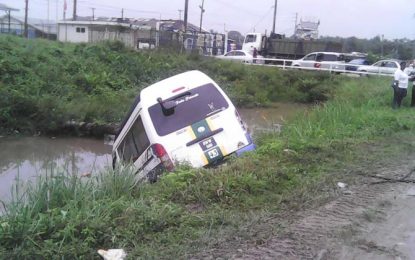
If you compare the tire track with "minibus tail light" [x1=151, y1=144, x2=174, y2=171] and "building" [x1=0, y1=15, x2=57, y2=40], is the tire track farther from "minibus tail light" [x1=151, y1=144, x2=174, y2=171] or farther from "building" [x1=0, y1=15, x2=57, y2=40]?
"building" [x1=0, y1=15, x2=57, y2=40]

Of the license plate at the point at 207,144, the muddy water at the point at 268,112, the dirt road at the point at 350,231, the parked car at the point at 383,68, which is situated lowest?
the muddy water at the point at 268,112

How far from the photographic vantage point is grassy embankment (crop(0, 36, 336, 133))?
1747 centimetres

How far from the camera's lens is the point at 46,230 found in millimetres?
3982

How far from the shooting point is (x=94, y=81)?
22750mm

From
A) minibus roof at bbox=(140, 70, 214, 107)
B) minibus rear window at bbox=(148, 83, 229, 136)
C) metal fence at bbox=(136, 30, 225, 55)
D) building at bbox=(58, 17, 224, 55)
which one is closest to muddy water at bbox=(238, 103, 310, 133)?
metal fence at bbox=(136, 30, 225, 55)

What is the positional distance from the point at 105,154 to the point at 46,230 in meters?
10.8

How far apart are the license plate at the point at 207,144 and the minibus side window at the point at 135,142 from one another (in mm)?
867

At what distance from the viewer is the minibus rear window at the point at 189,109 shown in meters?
7.79

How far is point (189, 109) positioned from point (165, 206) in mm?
3518

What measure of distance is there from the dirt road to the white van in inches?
91.0

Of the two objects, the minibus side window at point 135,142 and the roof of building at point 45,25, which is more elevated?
the roof of building at point 45,25

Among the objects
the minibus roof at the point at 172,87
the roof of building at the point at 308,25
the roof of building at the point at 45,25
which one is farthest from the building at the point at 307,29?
the minibus roof at the point at 172,87

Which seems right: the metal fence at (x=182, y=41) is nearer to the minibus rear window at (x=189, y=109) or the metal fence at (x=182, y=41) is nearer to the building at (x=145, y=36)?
the building at (x=145, y=36)

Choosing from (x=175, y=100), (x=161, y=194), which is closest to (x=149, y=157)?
(x=175, y=100)
